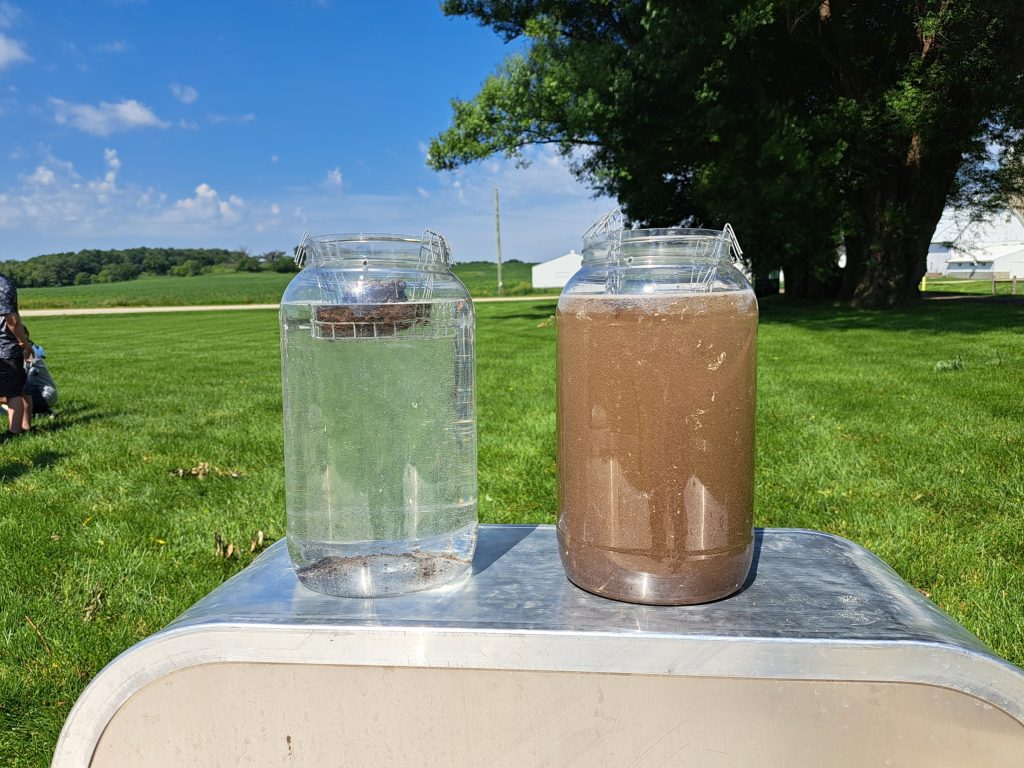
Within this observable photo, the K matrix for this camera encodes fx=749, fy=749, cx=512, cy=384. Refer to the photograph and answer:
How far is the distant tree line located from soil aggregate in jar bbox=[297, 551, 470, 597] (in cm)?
7021

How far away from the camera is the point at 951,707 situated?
1110 mm

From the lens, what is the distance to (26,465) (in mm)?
5340

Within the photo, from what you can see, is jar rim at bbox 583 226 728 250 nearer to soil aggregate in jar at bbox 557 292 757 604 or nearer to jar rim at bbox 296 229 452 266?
soil aggregate in jar at bbox 557 292 757 604

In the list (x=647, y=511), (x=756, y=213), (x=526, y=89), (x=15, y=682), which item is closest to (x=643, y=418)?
(x=647, y=511)

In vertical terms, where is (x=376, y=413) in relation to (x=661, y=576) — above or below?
above

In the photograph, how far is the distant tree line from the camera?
7200cm

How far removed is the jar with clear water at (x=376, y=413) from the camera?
1417 millimetres

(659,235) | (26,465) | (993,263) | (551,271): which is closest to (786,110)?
(26,465)

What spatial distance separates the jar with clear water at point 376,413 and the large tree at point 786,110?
1361cm

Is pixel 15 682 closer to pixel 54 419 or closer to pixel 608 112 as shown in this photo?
pixel 54 419

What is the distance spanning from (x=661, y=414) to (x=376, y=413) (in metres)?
0.58

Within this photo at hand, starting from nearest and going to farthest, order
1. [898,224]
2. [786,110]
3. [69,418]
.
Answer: [69,418], [786,110], [898,224]

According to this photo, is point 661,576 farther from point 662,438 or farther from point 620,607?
point 662,438

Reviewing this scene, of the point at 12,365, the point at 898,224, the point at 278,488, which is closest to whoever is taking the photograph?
the point at 278,488
